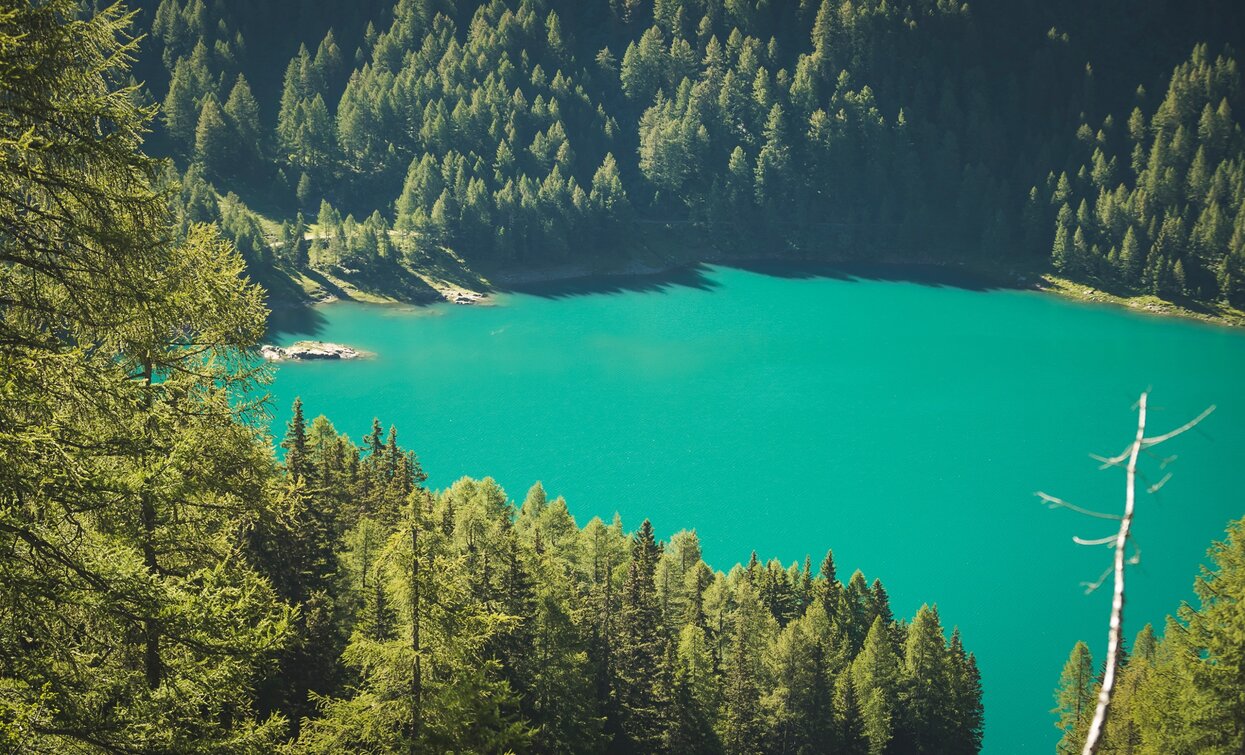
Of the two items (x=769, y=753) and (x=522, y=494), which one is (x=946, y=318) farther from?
(x=769, y=753)

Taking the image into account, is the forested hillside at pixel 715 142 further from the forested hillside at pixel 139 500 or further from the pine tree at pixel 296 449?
the forested hillside at pixel 139 500

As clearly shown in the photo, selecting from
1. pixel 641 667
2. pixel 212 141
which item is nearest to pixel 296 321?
pixel 212 141

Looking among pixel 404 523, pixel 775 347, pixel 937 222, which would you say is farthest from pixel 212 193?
pixel 404 523

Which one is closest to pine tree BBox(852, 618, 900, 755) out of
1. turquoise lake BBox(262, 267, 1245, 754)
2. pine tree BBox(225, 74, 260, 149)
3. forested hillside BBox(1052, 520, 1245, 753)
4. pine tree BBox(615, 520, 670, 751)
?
turquoise lake BBox(262, 267, 1245, 754)

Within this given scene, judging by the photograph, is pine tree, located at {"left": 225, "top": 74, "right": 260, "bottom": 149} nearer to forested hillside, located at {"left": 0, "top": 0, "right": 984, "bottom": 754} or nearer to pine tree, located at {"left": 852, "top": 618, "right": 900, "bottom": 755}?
pine tree, located at {"left": 852, "top": 618, "right": 900, "bottom": 755}

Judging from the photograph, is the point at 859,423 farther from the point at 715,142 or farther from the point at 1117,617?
the point at 715,142

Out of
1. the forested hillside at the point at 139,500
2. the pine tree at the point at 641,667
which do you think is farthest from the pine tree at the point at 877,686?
the forested hillside at the point at 139,500
